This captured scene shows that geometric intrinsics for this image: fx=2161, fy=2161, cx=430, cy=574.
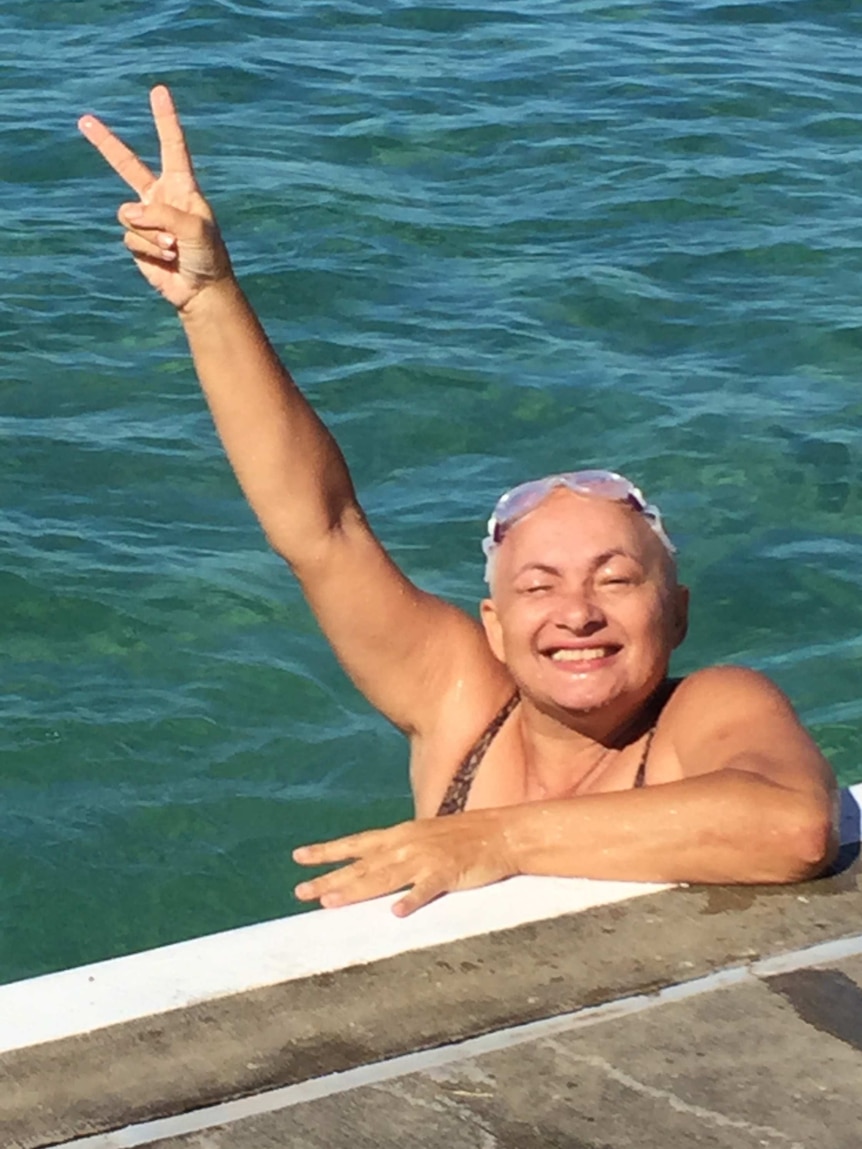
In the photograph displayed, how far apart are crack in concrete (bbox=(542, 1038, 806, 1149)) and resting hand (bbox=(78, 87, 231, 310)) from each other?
171 cm

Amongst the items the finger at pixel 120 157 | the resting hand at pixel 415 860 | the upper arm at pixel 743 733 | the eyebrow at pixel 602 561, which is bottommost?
the resting hand at pixel 415 860

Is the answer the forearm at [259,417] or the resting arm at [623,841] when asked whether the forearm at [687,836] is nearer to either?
the resting arm at [623,841]

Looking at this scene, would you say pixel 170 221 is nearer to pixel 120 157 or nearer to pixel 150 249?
pixel 150 249

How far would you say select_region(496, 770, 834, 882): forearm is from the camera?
3879 millimetres

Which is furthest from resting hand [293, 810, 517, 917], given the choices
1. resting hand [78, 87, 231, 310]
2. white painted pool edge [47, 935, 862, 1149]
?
resting hand [78, 87, 231, 310]

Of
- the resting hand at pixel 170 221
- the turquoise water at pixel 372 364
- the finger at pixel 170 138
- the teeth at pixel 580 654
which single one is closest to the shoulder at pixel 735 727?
the teeth at pixel 580 654

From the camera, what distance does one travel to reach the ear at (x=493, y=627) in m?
4.46

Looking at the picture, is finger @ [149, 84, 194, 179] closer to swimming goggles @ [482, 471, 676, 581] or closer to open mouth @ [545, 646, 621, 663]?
swimming goggles @ [482, 471, 676, 581]

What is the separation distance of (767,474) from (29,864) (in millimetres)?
3568

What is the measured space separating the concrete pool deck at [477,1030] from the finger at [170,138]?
1494 mm

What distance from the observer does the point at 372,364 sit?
9312 millimetres

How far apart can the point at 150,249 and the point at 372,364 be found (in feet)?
16.7

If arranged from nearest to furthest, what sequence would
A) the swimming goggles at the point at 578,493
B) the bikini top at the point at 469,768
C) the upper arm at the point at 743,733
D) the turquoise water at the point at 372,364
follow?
1. the upper arm at the point at 743,733
2. the swimming goggles at the point at 578,493
3. the bikini top at the point at 469,768
4. the turquoise water at the point at 372,364

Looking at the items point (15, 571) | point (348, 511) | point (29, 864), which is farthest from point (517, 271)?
point (348, 511)
